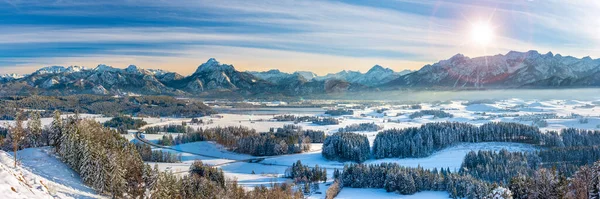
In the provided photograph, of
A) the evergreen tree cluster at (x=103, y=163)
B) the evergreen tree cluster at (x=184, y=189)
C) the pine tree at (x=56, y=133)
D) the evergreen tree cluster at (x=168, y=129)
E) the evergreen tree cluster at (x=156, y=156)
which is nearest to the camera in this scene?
the evergreen tree cluster at (x=184, y=189)

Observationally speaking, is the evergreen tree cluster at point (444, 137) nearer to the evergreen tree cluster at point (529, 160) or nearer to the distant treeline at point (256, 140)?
the evergreen tree cluster at point (529, 160)

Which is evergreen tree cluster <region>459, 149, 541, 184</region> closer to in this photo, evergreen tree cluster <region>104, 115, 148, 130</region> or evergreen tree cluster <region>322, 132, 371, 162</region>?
evergreen tree cluster <region>322, 132, 371, 162</region>

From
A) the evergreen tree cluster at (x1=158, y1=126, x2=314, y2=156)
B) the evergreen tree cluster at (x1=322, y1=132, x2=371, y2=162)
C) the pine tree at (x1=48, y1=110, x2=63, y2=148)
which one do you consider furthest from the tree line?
the evergreen tree cluster at (x1=158, y1=126, x2=314, y2=156)

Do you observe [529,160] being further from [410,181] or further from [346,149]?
[346,149]

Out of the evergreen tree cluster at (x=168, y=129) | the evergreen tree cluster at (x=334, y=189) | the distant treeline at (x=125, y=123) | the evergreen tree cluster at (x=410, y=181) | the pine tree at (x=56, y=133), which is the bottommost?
the evergreen tree cluster at (x=334, y=189)

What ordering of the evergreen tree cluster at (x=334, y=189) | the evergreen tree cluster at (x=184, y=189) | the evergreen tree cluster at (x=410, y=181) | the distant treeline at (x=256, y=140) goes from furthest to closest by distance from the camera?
1. the distant treeline at (x=256, y=140)
2. the evergreen tree cluster at (x=334, y=189)
3. the evergreen tree cluster at (x=410, y=181)
4. the evergreen tree cluster at (x=184, y=189)

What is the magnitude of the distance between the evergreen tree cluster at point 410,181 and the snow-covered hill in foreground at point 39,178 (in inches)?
1831

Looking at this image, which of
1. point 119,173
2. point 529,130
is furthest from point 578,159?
point 119,173

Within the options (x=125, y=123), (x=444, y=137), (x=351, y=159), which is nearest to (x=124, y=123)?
(x=125, y=123)

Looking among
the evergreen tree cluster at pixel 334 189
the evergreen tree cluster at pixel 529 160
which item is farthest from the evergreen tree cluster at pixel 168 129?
the evergreen tree cluster at pixel 529 160

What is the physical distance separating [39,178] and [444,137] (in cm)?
9728

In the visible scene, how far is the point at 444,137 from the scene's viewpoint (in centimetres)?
11338

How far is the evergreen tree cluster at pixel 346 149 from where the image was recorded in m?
106

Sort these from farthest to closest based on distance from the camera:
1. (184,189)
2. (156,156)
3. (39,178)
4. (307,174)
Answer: (156,156)
(307,174)
(184,189)
(39,178)
